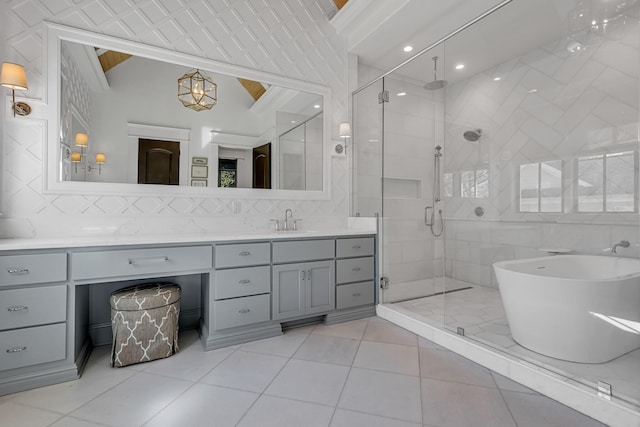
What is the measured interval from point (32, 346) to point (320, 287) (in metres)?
1.86

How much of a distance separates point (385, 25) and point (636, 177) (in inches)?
92.0

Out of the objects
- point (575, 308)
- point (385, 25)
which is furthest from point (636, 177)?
point (385, 25)

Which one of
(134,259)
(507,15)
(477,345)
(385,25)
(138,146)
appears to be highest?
(385,25)

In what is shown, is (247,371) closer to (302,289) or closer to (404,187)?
(302,289)

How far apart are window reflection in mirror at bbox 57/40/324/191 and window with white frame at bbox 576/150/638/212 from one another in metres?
2.15

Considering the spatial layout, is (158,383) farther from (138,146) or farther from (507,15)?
(507,15)

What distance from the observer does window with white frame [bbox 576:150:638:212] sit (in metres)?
1.86

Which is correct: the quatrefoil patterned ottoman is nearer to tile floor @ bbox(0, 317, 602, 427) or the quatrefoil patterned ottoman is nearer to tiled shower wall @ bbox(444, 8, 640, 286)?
tile floor @ bbox(0, 317, 602, 427)

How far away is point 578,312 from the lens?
1696mm

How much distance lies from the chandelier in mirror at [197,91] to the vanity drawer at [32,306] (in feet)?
5.44

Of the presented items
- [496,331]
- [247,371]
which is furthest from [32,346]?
[496,331]

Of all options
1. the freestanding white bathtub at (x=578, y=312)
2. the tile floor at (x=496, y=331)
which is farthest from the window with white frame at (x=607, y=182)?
the tile floor at (x=496, y=331)

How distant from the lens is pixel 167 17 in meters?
2.45

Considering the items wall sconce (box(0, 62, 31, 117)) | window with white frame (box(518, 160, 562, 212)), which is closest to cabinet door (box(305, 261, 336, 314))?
window with white frame (box(518, 160, 562, 212))
